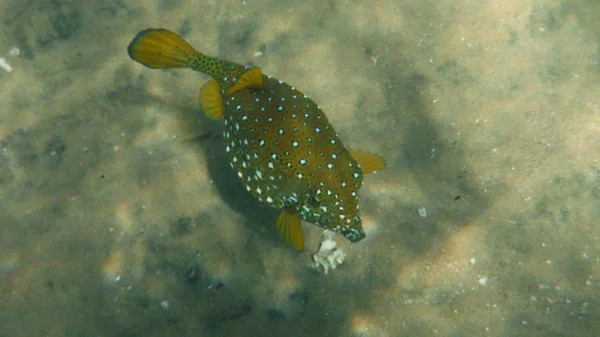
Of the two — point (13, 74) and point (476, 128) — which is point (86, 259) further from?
point (476, 128)

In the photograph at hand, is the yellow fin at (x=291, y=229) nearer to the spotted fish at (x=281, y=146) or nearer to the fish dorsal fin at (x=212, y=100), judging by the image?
the spotted fish at (x=281, y=146)

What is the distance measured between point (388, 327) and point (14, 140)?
4.76 meters

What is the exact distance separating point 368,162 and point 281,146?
0.87 meters

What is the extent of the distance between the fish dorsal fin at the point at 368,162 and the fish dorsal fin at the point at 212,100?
1.45 meters

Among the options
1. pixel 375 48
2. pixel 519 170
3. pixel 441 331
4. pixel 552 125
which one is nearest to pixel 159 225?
pixel 441 331

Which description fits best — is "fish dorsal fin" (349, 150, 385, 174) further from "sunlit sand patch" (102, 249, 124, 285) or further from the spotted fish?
"sunlit sand patch" (102, 249, 124, 285)

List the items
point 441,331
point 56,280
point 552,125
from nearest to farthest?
1. point 441,331
2. point 56,280
3. point 552,125

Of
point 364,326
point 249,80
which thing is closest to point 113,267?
point 249,80

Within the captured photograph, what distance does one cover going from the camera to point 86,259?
4.14 meters

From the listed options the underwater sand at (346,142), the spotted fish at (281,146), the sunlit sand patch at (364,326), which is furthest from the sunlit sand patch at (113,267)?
the sunlit sand patch at (364,326)

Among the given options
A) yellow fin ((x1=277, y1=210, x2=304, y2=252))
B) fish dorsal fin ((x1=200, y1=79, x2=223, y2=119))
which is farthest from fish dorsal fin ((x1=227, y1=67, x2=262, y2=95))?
yellow fin ((x1=277, y1=210, x2=304, y2=252))

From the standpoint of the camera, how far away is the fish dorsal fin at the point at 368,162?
3859 millimetres

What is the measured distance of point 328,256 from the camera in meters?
4.07

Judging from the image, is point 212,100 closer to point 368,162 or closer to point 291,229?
point 291,229
